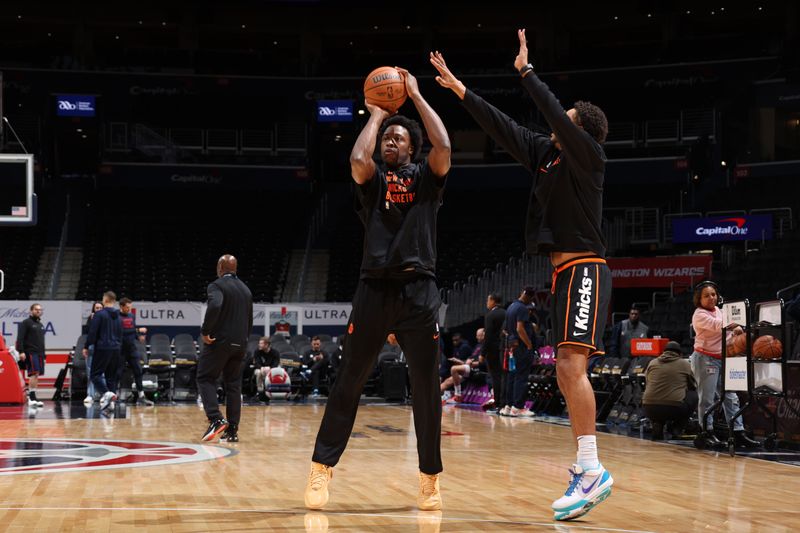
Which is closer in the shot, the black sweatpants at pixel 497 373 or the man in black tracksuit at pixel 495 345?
the man in black tracksuit at pixel 495 345

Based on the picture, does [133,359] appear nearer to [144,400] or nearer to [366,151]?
[144,400]

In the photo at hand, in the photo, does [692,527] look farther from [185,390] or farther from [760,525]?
[185,390]

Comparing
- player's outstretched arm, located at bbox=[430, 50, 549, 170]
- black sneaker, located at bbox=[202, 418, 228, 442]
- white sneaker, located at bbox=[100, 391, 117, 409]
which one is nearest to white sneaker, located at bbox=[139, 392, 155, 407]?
white sneaker, located at bbox=[100, 391, 117, 409]

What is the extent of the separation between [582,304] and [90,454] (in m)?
5.20

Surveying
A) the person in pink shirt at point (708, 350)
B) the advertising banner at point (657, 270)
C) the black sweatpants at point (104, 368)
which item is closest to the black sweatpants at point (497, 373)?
the person in pink shirt at point (708, 350)

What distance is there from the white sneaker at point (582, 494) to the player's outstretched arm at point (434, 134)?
171cm

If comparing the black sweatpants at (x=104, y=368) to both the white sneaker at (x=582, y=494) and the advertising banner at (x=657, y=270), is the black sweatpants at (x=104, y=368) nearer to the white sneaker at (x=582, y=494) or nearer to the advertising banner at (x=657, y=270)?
the white sneaker at (x=582, y=494)

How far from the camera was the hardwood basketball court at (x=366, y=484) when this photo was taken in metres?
4.86

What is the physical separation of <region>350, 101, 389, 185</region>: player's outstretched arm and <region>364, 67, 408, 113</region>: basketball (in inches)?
2.4

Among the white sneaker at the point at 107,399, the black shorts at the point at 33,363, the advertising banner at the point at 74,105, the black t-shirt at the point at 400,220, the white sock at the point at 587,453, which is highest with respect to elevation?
the advertising banner at the point at 74,105

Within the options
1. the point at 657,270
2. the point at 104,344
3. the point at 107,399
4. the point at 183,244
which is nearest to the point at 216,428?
the point at 107,399

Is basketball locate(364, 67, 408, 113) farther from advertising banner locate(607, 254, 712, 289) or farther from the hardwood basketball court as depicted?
advertising banner locate(607, 254, 712, 289)

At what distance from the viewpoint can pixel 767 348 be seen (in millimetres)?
9383

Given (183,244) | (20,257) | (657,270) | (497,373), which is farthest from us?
(183,244)
